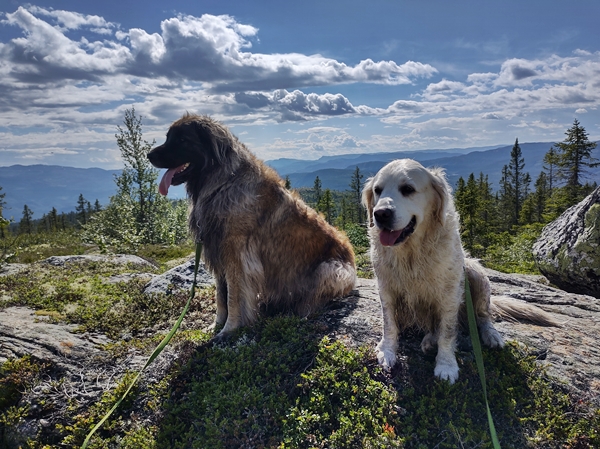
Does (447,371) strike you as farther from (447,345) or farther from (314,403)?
(314,403)

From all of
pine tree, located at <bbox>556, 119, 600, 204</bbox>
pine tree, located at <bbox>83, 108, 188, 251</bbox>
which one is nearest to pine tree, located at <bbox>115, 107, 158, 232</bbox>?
pine tree, located at <bbox>83, 108, 188, 251</bbox>

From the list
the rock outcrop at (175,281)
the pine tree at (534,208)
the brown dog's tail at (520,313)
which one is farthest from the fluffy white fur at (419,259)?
the pine tree at (534,208)

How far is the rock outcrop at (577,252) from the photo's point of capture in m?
6.18

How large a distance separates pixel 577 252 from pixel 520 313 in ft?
8.45

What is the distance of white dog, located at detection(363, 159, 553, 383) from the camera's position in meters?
3.37

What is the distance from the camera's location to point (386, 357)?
378cm

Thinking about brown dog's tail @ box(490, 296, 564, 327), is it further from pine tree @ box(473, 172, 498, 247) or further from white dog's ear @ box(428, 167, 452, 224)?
pine tree @ box(473, 172, 498, 247)

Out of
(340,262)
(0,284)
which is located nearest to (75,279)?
(0,284)

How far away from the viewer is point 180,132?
489 cm

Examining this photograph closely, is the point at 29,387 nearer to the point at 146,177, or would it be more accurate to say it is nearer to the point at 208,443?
the point at 208,443

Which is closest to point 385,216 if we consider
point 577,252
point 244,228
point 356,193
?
point 244,228

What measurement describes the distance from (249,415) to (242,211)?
2.55m

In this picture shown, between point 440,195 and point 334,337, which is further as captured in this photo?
point 334,337

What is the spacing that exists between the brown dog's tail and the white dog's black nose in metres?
2.51
